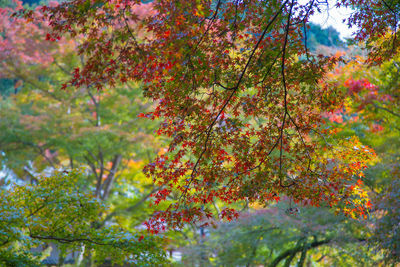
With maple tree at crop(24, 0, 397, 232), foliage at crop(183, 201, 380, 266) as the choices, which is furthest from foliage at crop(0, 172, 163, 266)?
foliage at crop(183, 201, 380, 266)

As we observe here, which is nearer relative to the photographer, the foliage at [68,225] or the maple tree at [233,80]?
the maple tree at [233,80]

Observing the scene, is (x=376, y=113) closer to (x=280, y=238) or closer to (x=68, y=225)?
(x=280, y=238)

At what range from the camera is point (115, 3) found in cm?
318

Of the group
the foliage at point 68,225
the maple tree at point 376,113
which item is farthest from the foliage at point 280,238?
the foliage at point 68,225

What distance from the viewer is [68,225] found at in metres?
5.49

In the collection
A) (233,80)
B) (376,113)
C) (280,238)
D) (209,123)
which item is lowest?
(209,123)

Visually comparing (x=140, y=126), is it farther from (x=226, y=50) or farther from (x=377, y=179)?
(x=226, y=50)

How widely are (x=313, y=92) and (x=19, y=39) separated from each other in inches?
360

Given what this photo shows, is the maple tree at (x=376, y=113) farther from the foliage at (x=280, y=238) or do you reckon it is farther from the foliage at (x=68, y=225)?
the foliage at (x=68, y=225)

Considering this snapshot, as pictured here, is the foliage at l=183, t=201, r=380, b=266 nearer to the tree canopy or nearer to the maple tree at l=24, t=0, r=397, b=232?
the tree canopy

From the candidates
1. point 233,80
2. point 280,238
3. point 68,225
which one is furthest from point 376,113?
point 68,225

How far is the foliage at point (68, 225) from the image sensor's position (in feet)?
17.2

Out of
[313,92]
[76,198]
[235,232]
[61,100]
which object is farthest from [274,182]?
[61,100]

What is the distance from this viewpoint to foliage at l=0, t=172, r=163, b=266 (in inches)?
206
